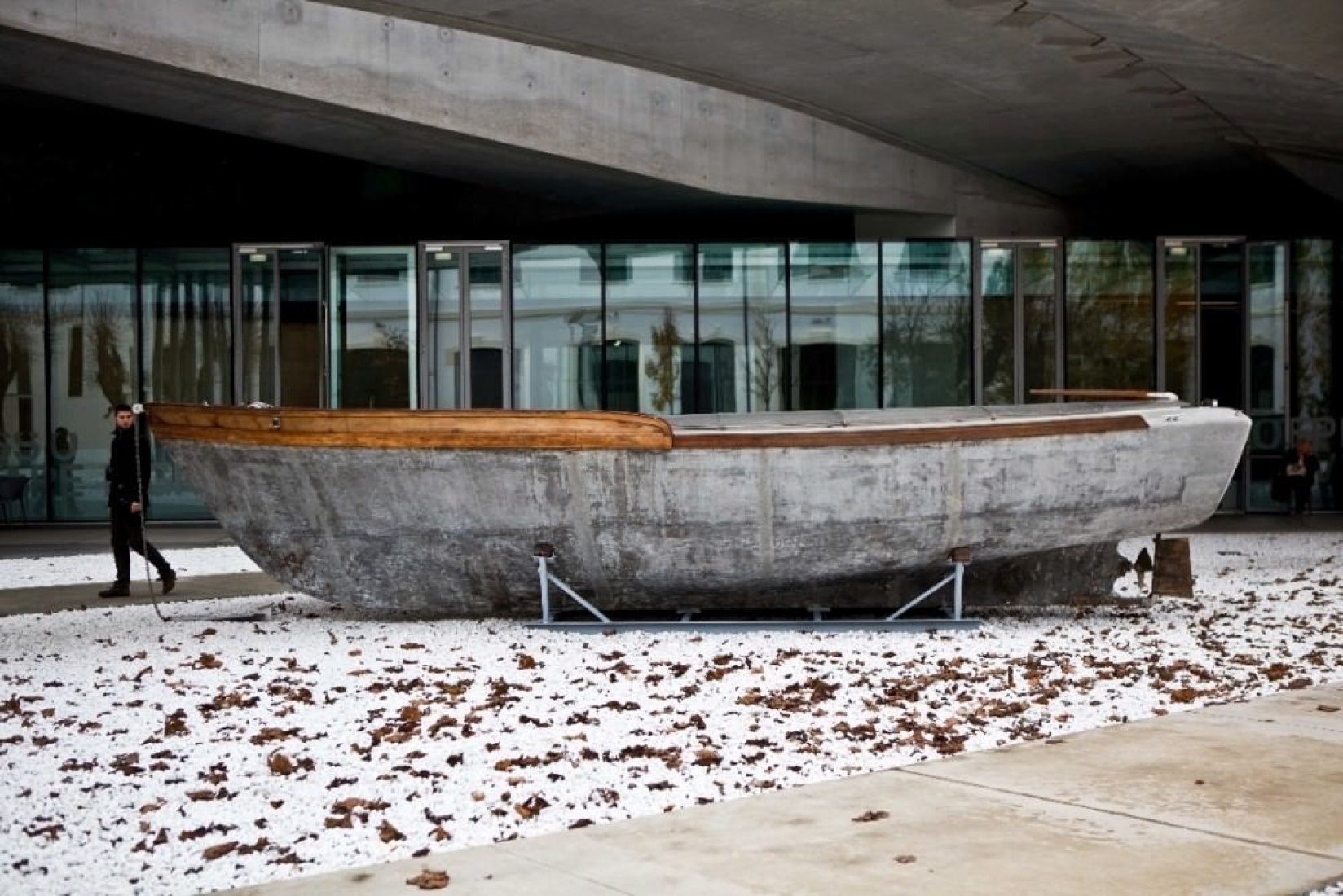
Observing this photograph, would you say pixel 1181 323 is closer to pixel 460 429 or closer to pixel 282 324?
pixel 282 324

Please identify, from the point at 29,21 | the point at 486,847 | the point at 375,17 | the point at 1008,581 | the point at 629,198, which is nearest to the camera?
the point at 486,847

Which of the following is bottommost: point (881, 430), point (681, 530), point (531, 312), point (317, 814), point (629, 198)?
point (317, 814)

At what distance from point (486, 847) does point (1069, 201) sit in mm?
22391

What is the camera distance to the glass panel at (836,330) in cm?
2294

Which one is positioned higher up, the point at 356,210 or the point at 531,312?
the point at 356,210

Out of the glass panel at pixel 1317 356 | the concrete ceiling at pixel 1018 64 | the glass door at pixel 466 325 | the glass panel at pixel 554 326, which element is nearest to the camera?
the concrete ceiling at pixel 1018 64

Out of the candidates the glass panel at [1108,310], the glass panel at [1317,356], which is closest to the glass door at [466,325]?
the glass panel at [1108,310]

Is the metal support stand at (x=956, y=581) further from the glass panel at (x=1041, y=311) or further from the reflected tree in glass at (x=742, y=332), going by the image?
the glass panel at (x=1041, y=311)

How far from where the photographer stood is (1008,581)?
10.7 meters

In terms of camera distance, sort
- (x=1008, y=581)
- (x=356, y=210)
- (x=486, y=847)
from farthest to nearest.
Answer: (x=356, y=210) < (x=1008, y=581) < (x=486, y=847)

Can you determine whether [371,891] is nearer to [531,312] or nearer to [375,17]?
[375,17]

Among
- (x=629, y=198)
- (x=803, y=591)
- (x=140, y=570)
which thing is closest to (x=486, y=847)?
(x=803, y=591)

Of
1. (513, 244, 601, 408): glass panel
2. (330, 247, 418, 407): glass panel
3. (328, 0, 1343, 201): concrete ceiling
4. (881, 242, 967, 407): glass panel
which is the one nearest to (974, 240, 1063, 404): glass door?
(881, 242, 967, 407): glass panel

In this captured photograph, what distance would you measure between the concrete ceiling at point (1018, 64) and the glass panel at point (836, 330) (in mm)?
2010
